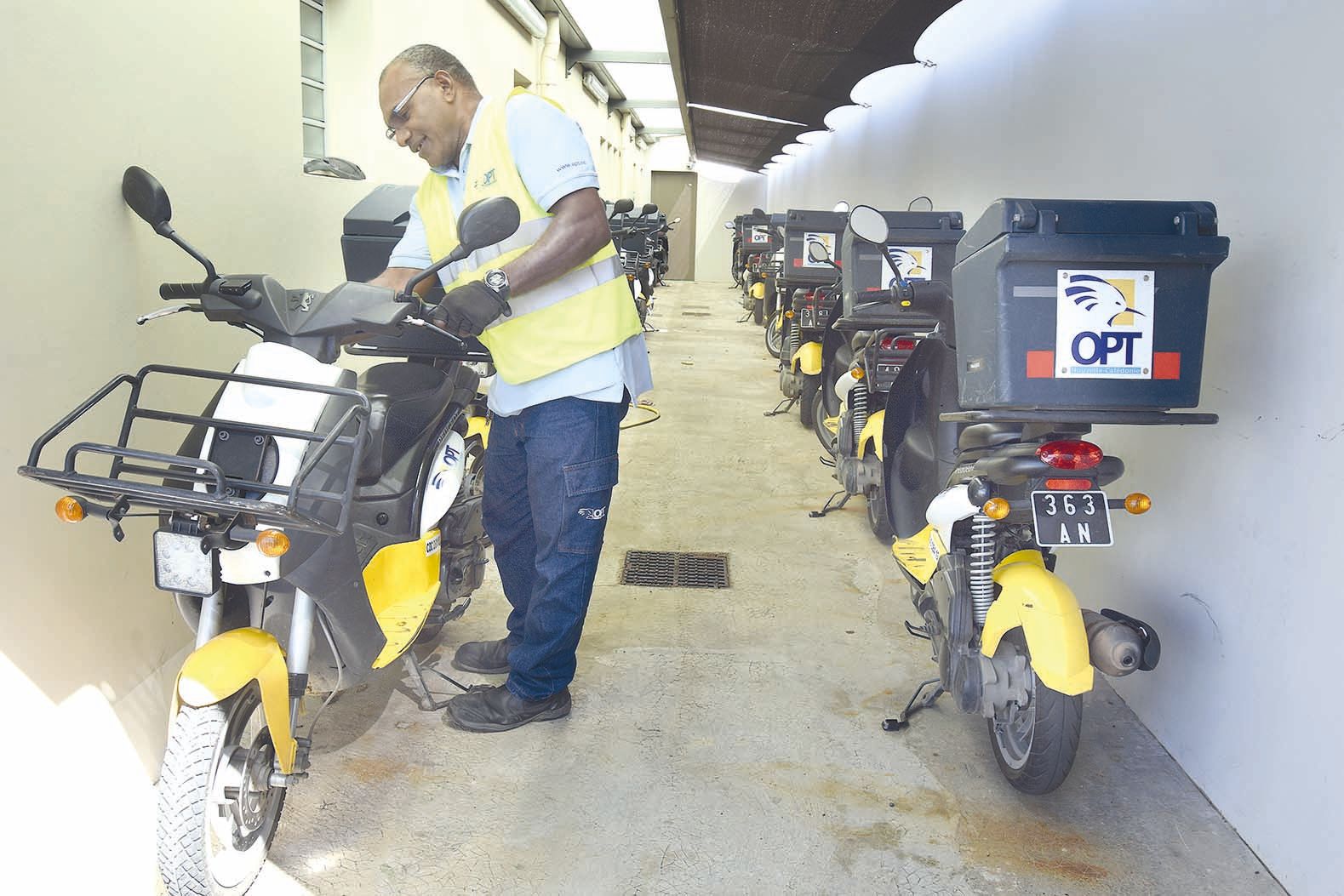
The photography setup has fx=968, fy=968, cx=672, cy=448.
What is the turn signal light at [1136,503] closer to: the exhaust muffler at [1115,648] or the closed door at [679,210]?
the exhaust muffler at [1115,648]

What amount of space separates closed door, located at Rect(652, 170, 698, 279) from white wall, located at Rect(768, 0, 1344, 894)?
20.2 metres

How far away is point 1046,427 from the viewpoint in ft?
6.86

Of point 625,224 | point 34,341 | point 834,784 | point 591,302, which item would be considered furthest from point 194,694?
point 625,224

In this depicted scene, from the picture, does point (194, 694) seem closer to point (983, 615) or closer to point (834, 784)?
point (834, 784)

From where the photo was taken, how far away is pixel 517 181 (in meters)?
2.28

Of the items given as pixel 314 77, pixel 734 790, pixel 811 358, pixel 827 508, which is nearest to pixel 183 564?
pixel 734 790

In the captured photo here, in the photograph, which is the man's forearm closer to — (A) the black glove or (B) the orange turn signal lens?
(A) the black glove

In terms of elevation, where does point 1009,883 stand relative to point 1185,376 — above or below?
below

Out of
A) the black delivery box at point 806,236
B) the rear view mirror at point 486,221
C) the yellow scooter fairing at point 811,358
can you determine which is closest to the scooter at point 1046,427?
the rear view mirror at point 486,221

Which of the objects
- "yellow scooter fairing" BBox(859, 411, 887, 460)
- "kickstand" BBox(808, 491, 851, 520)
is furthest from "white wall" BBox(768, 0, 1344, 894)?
"kickstand" BBox(808, 491, 851, 520)

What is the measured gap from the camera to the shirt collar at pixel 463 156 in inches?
91.6

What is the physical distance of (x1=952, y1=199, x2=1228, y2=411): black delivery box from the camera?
6.30ft

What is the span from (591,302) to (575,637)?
2.93ft

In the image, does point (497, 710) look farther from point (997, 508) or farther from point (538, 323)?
point (997, 508)
